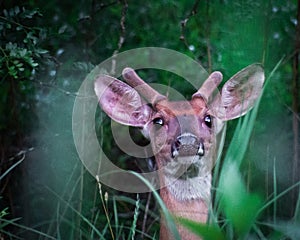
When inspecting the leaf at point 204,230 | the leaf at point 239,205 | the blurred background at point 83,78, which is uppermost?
the leaf at point 239,205

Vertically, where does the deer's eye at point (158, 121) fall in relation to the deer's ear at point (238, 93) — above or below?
below

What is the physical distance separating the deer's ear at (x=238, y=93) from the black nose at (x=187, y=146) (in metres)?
0.34

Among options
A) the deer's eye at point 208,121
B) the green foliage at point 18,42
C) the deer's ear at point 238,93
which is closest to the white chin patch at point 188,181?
the deer's eye at point 208,121

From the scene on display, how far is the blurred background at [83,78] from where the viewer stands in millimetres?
3760

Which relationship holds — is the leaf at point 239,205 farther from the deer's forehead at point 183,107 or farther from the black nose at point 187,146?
the deer's forehead at point 183,107

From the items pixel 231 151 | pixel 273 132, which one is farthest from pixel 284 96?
pixel 231 151

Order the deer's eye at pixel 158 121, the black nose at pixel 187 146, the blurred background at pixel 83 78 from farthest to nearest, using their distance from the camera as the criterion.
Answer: the blurred background at pixel 83 78 → the deer's eye at pixel 158 121 → the black nose at pixel 187 146

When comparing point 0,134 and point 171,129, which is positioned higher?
point 171,129

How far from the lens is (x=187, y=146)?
3.00m

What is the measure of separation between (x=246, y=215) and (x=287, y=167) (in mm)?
2002

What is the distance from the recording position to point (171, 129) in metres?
3.14

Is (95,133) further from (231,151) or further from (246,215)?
(246,215)

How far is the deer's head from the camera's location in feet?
10.1

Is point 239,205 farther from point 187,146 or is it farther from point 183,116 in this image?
point 183,116
